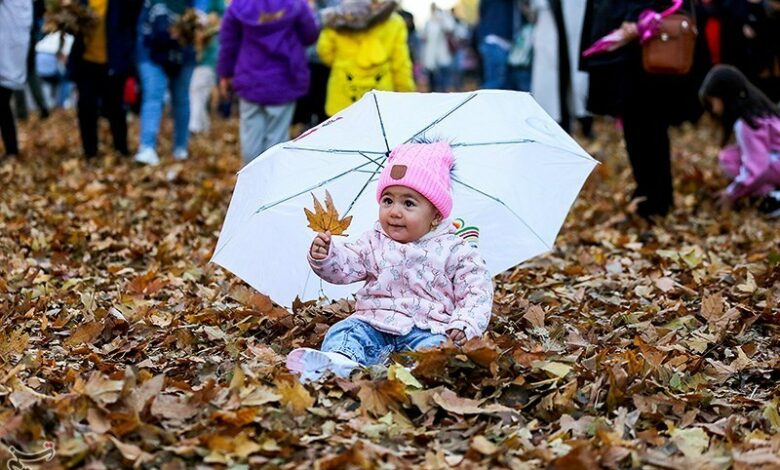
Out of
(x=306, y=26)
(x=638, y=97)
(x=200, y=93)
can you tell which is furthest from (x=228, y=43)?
(x=200, y=93)

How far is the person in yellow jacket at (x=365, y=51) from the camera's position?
8.40 meters

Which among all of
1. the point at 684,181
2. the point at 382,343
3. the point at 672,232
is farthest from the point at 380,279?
the point at 684,181

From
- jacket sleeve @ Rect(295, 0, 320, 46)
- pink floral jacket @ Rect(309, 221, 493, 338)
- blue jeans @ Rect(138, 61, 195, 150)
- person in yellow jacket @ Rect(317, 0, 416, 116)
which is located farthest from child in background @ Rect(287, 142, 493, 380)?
blue jeans @ Rect(138, 61, 195, 150)

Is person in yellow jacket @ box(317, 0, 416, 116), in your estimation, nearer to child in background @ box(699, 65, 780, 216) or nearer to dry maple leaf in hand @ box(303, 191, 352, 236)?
child in background @ box(699, 65, 780, 216)

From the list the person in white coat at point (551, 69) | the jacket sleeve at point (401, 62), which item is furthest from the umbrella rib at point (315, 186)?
the person in white coat at point (551, 69)

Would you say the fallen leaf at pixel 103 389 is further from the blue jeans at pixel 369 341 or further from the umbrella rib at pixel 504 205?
the umbrella rib at pixel 504 205

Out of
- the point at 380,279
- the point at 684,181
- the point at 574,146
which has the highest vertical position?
the point at 574,146

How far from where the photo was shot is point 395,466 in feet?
10.2

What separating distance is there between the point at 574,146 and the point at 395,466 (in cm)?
204

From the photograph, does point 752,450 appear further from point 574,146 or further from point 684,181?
point 684,181

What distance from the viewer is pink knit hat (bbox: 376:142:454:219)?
4.11 m

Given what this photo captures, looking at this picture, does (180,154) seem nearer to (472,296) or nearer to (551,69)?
(551,69)

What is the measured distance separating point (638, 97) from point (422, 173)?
352 cm

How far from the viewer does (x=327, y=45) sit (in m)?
8.65
